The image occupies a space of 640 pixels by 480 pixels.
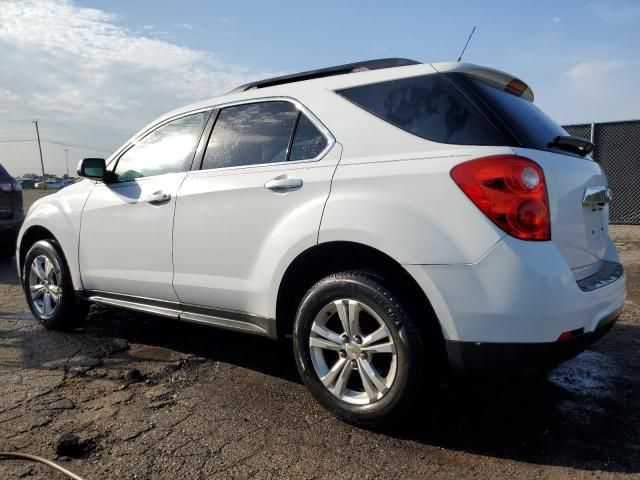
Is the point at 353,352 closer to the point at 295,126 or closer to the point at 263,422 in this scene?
the point at 263,422

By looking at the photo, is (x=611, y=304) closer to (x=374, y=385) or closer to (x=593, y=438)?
(x=593, y=438)

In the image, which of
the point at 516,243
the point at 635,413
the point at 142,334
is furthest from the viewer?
the point at 142,334

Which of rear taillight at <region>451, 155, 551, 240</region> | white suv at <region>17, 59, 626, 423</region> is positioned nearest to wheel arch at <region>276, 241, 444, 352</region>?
white suv at <region>17, 59, 626, 423</region>

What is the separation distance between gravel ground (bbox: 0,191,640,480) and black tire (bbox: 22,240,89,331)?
0.36 metres

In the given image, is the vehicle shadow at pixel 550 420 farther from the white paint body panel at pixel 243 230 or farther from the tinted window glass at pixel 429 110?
the tinted window glass at pixel 429 110

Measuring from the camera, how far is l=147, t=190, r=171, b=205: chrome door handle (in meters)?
3.48

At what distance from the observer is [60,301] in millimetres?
4332

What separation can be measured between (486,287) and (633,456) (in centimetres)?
103

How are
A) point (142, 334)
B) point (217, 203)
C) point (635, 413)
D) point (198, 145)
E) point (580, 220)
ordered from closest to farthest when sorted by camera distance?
point (580, 220)
point (635, 413)
point (217, 203)
point (198, 145)
point (142, 334)

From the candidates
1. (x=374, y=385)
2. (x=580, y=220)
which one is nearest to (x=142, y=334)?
(x=374, y=385)

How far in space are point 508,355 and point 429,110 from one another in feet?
3.90

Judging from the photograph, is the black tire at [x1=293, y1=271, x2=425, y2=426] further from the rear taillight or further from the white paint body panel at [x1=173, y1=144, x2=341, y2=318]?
the rear taillight

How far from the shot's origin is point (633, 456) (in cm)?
Result: 235

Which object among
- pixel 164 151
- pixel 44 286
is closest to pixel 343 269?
pixel 164 151
